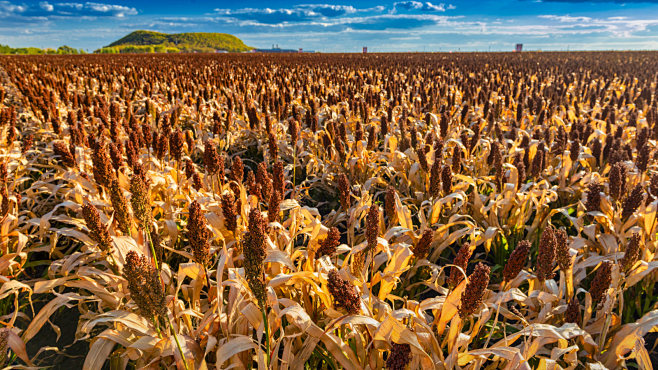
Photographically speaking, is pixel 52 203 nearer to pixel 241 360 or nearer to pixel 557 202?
pixel 241 360

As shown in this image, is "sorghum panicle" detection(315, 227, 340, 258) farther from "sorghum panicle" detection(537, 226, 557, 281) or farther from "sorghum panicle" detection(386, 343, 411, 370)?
"sorghum panicle" detection(537, 226, 557, 281)

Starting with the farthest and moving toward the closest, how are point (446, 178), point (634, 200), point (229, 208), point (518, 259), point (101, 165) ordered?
1. point (446, 178)
2. point (634, 200)
3. point (101, 165)
4. point (229, 208)
5. point (518, 259)

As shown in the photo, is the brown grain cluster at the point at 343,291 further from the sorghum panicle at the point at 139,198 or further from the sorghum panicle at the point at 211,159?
the sorghum panicle at the point at 211,159

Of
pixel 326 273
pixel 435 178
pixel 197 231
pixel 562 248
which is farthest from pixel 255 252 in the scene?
pixel 435 178

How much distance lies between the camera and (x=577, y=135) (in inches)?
200

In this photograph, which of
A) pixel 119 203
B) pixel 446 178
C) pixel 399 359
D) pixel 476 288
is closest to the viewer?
pixel 399 359

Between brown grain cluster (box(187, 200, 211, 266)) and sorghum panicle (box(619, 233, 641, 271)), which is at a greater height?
brown grain cluster (box(187, 200, 211, 266))

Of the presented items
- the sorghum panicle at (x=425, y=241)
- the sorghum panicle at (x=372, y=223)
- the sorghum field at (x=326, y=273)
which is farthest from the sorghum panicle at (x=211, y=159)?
the sorghum panicle at (x=425, y=241)

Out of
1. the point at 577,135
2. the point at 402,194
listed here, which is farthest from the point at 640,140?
the point at 402,194

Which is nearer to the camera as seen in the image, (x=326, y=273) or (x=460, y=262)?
(x=460, y=262)

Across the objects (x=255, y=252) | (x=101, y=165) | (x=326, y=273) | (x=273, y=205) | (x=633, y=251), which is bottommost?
(x=326, y=273)

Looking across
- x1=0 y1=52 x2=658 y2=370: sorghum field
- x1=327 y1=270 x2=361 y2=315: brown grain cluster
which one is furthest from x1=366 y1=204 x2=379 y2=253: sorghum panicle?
x1=327 y1=270 x2=361 y2=315: brown grain cluster

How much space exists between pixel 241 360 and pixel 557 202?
12.7ft

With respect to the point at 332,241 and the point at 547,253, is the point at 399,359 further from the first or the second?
the point at 547,253
